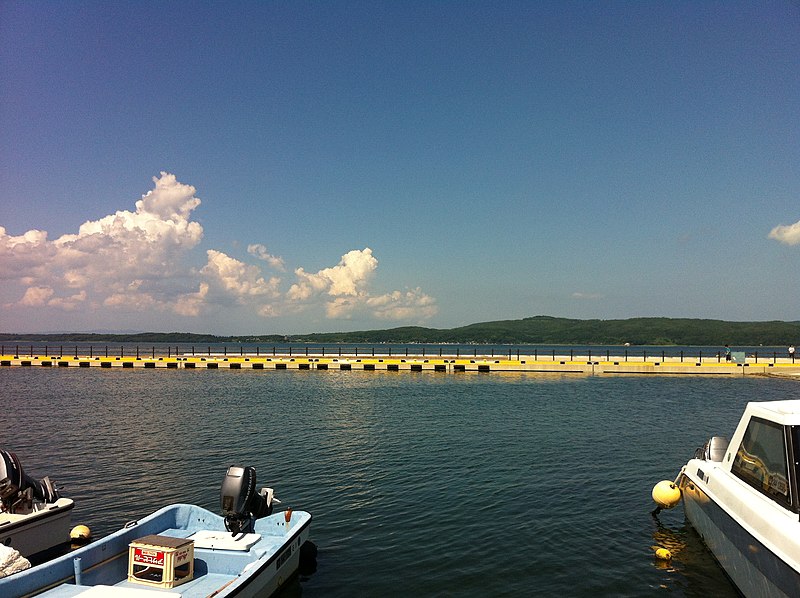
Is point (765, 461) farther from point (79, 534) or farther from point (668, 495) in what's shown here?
point (79, 534)

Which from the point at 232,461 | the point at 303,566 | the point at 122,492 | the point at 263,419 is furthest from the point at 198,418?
the point at 303,566

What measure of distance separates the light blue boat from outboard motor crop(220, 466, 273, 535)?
19 mm

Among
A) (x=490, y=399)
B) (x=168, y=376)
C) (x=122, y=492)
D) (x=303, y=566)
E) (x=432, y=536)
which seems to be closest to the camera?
(x=303, y=566)

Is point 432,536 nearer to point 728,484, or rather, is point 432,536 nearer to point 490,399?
point 728,484

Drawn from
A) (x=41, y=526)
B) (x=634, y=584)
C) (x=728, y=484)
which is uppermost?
(x=728, y=484)

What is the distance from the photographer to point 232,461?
19.2 m

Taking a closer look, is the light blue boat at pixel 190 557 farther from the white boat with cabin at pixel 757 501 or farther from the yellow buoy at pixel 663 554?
the white boat with cabin at pixel 757 501

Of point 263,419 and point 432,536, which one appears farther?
point 263,419

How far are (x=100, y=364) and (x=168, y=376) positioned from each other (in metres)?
17.9

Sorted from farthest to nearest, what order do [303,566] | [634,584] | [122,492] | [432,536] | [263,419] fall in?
[263,419] < [122,492] < [432,536] < [303,566] < [634,584]

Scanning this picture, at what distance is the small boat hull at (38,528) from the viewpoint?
34.2ft

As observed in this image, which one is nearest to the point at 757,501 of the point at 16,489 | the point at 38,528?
the point at 38,528

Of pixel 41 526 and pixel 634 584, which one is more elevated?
pixel 41 526

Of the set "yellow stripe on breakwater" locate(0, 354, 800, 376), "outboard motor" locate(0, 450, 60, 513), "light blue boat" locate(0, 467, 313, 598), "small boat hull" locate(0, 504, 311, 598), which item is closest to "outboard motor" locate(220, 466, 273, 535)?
"light blue boat" locate(0, 467, 313, 598)
